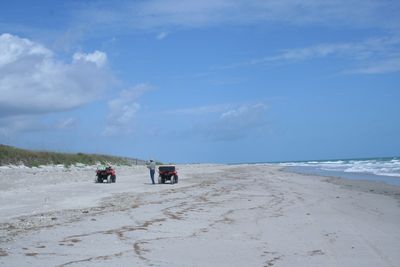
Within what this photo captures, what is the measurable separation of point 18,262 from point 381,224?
11010 millimetres

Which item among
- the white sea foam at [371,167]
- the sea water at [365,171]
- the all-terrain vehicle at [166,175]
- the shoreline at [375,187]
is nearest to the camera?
the shoreline at [375,187]

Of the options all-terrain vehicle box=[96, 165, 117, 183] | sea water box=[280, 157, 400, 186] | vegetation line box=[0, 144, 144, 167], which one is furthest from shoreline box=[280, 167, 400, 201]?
vegetation line box=[0, 144, 144, 167]

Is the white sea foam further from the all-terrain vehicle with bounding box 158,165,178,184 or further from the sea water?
the all-terrain vehicle with bounding box 158,165,178,184

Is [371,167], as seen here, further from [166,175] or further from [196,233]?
[196,233]

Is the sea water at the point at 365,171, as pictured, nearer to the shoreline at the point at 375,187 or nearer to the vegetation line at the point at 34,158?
the shoreline at the point at 375,187

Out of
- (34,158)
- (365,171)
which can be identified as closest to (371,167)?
(365,171)

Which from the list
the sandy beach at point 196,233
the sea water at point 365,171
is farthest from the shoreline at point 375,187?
the sandy beach at point 196,233

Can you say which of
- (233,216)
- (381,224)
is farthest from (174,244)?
(381,224)

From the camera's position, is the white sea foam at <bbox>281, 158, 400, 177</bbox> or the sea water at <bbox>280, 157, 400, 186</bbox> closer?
the sea water at <bbox>280, 157, 400, 186</bbox>

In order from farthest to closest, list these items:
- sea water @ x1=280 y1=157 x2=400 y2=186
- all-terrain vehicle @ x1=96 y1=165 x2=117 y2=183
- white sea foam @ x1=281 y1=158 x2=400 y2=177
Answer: white sea foam @ x1=281 y1=158 x2=400 y2=177, sea water @ x1=280 y1=157 x2=400 y2=186, all-terrain vehicle @ x1=96 y1=165 x2=117 y2=183

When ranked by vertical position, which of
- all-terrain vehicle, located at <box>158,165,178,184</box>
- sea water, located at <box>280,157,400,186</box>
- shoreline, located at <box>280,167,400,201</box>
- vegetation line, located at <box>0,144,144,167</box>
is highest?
vegetation line, located at <box>0,144,144,167</box>

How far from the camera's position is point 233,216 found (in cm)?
1659

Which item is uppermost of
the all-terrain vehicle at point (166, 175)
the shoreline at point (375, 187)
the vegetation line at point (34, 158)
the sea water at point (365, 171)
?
the vegetation line at point (34, 158)

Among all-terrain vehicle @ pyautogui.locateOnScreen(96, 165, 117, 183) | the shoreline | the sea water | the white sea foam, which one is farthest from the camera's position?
the white sea foam
